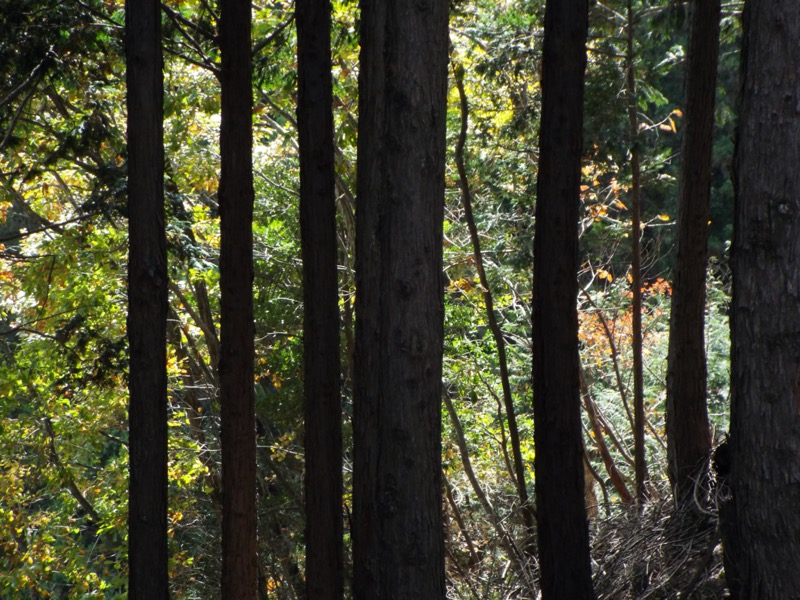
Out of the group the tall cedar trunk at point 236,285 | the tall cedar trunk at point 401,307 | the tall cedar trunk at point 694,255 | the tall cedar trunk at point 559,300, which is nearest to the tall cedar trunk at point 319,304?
the tall cedar trunk at point 236,285

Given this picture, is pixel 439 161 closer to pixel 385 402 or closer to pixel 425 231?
pixel 425 231

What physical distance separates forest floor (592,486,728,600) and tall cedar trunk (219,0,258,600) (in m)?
2.71

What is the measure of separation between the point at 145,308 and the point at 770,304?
3.71 meters

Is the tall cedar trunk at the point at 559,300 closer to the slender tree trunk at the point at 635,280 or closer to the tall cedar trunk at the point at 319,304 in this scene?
the tall cedar trunk at the point at 319,304

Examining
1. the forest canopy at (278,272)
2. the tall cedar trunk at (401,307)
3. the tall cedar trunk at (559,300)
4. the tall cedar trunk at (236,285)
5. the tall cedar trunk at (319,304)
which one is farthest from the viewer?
the forest canopy at (278,272)

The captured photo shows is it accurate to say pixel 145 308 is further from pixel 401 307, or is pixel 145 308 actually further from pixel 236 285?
pixel 401 307

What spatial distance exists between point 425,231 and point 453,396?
13.5m

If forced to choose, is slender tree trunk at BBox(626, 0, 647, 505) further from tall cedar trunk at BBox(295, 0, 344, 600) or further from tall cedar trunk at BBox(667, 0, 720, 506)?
tall cedar trunk at BBox(295, 0, 344, 600)

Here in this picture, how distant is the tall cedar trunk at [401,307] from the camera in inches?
163

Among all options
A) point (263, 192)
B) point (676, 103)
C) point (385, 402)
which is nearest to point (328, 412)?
point (385, 402)

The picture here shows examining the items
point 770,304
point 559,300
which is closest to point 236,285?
point 559,300

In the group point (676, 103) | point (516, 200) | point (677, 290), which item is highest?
point (676, 103)

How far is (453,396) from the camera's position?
691 inches

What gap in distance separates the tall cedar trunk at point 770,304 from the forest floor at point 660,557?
1222 millimetres
